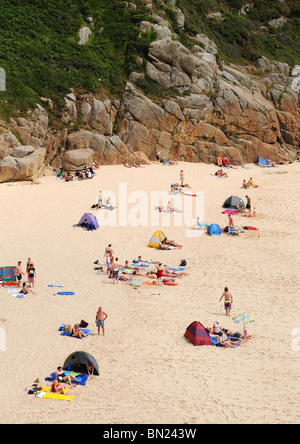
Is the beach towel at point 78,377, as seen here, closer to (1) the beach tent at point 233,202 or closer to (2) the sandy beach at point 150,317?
(2) the sandy beach at point 150,317

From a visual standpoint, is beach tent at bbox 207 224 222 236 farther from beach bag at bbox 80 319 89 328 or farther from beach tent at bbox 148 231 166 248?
beach bag at bbox 80 319 89 328

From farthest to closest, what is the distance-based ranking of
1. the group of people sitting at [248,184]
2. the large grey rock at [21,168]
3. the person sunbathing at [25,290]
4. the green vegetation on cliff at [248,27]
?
the green vegetation on cliff at [248,27] < the group of people sitting at [248,184] < the large grey rock at [21,168] < the person sunbathing at [25,290]

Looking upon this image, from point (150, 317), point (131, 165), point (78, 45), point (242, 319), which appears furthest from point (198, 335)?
point (78, 45)

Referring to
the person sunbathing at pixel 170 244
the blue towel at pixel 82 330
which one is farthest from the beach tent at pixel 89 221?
the blue towel at pixel 82 330

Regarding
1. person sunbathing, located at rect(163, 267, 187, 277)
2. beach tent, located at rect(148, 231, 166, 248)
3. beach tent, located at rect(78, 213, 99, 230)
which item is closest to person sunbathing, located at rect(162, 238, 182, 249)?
beach tent, located at rect(148, 231, 166, 248)

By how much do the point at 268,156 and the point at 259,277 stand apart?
2428 cm

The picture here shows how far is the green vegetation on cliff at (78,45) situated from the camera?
130ft

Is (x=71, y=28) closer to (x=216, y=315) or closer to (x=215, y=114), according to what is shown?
(x=215, y=114)

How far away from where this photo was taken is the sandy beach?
11973 millimetres

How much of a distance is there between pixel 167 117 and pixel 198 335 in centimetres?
2780

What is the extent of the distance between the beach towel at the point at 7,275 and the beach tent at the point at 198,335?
7014 millimetres

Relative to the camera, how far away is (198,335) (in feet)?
49.8

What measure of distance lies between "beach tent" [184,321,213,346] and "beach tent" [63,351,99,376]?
3034mm
